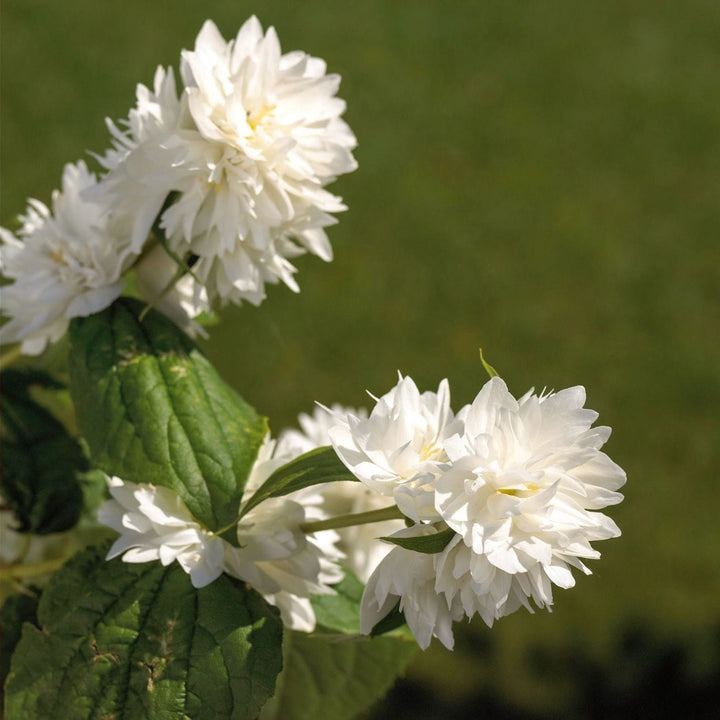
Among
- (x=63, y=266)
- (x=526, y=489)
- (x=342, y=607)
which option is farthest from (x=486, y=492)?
(x=63, y=266)

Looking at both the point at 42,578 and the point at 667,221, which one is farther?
the point at 667,221

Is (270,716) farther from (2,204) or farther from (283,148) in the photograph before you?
(2,204)

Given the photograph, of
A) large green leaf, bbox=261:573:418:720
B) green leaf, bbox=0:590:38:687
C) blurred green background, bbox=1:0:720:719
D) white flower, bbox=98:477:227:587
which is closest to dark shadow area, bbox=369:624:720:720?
blurred green background, bbox=1:0:720:719

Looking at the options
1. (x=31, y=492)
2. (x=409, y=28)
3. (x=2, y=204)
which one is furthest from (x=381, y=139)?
(x=31, y=492)

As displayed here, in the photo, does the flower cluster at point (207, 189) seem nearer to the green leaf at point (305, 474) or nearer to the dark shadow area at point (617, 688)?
the green leaf at point (305, 474)

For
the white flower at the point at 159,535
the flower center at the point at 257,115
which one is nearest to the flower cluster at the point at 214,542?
the white flower at the point at 159,535
